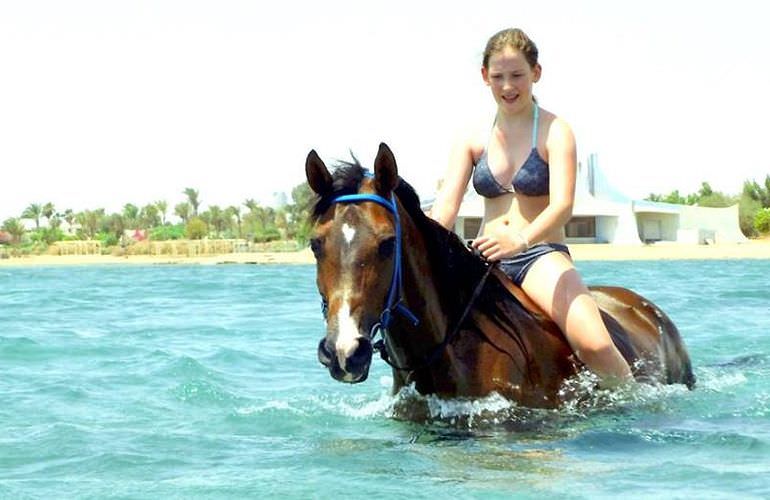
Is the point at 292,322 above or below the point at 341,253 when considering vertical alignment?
below

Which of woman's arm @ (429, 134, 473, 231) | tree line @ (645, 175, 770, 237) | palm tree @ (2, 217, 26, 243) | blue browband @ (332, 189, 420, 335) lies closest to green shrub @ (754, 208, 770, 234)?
tree line @ (645, 175, 770, 237)

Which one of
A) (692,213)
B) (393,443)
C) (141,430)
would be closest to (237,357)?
(141,430)

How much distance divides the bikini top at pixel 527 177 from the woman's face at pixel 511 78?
0.11 metres

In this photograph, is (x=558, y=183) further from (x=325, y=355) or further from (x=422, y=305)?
(x=325, y=355)

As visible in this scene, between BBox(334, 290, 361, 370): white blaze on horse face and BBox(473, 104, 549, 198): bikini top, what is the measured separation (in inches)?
52.3

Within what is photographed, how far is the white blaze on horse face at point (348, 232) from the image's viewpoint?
4.39 m

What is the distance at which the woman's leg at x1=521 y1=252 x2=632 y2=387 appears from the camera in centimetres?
530

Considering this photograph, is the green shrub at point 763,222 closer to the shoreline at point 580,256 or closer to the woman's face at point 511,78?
the shoreline at point 580,256

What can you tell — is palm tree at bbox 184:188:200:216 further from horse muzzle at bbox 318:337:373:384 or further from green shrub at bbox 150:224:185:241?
horse muzzle at bbox 318:337:373:384

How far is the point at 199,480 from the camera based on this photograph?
15.7 ft

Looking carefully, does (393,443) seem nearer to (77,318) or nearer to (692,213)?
(77,318)

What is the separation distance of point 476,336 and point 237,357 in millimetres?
5422

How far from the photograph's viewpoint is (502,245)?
16.3 ft

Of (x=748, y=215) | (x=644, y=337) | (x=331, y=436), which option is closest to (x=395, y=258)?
(x=331, y=436)
